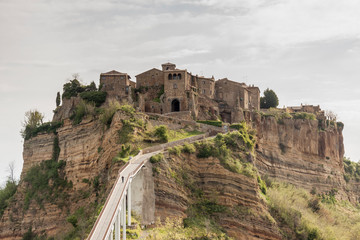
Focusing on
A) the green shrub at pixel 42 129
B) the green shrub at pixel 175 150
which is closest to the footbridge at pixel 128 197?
the green shrub at pixel 175 150

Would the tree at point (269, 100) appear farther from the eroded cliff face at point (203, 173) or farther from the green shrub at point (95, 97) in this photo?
the green shrub at point (95, 97)

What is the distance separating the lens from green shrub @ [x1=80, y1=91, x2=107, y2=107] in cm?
6512

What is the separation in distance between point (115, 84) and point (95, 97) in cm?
337

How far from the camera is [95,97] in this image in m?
65.4

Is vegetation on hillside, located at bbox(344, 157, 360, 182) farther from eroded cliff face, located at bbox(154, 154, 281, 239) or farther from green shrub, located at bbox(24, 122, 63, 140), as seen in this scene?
green shrub, located at bbox(24, 122, 63, 140)

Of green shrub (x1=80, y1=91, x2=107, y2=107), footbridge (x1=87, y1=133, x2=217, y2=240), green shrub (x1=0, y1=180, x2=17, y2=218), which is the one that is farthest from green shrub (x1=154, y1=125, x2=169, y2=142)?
green shrub (x1=0, y1=180, x2=17, y2=218)

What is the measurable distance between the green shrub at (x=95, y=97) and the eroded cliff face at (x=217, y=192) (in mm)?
18679

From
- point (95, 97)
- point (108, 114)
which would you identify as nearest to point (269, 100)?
point (95, 97)

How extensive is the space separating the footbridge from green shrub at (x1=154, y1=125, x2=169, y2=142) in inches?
72.8

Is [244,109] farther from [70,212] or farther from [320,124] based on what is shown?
[70,212]

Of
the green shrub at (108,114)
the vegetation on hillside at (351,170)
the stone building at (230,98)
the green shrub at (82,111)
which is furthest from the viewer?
the vegetation on hillside at (351,170)

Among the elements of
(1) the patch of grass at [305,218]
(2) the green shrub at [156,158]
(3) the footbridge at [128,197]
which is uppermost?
(2) the green shrub at [156,158]

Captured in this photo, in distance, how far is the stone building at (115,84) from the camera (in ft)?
218

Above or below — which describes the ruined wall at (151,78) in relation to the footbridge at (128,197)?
above
